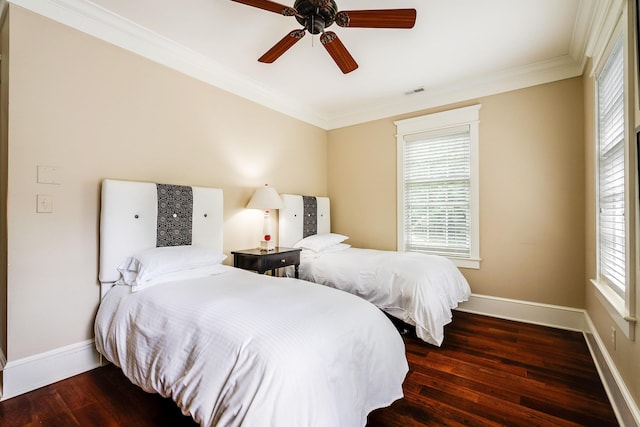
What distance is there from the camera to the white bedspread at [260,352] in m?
1.12

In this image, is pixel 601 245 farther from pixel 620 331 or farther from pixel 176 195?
pixel 176 195

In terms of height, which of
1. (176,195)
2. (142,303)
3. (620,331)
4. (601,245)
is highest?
(176,195)

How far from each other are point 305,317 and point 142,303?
114 centimetres

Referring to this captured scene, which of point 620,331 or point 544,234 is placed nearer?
point 620,331

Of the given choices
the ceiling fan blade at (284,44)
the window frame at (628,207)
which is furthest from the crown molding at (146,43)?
the window frame at (628,207)

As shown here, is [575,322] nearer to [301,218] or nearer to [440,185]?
[440,185]

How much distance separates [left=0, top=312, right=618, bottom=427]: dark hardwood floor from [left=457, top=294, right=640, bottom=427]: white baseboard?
0.07m

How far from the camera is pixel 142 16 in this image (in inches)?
91.7

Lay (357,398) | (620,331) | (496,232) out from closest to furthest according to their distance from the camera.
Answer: (357,398) < (620,331) < (496,232)

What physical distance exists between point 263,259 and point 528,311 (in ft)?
9.34

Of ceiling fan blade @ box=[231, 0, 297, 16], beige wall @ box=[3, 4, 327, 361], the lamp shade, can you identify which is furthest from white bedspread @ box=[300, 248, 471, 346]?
ceiling fan blade @ box=[231, 0, 297, 16]

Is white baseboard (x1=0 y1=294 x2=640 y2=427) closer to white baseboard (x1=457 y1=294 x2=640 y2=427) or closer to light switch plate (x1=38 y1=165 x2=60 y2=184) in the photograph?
white baseboard (x1=457 y1=294 x2=640 y2=427)

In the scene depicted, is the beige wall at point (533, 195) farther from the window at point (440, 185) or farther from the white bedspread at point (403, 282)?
the white bedspread at point (403, 282)

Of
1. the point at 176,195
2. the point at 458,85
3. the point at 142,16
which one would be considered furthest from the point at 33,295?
the point at 458,85
